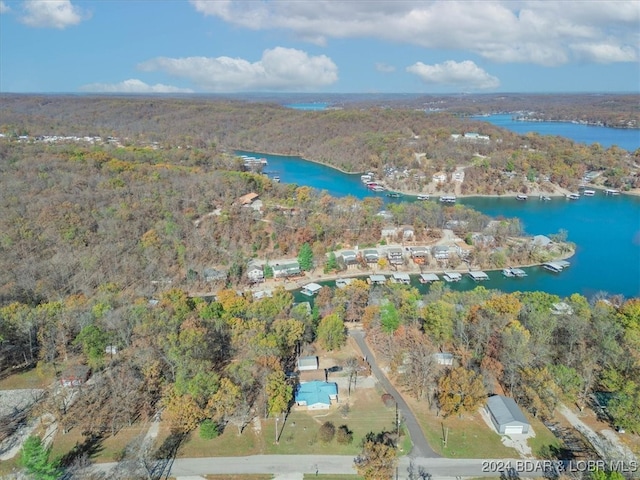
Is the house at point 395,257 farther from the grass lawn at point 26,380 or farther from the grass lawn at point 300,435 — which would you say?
the grass lawn at point 26,380

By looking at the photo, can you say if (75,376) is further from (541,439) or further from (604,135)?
(604,135)

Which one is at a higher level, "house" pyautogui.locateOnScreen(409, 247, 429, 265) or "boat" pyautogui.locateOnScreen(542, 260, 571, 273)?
"house" pyautogui.locateOnScreen(409, 247, 429, 265)

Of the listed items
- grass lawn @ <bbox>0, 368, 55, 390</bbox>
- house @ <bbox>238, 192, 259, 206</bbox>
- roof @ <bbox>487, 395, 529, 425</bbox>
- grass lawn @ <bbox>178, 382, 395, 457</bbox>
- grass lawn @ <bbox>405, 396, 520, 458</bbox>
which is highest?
house @ <bbox>238, 192, 259, 206</bbox>

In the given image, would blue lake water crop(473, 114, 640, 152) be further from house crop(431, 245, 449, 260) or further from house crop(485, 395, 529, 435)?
house crop(485, 395, 529, 435)

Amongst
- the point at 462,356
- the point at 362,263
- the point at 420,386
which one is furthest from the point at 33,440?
the point at 362,263

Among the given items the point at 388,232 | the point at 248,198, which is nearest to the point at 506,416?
the point at 388,232

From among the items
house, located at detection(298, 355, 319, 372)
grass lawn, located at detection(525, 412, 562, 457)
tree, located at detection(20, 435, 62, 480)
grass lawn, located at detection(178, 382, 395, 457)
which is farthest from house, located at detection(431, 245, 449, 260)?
tree, located at detection(20, 435, 62, 480)

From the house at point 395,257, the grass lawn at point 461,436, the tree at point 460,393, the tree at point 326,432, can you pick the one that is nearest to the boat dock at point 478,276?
the house at point 395,257

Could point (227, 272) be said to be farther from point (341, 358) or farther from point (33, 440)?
point (33, 440)
